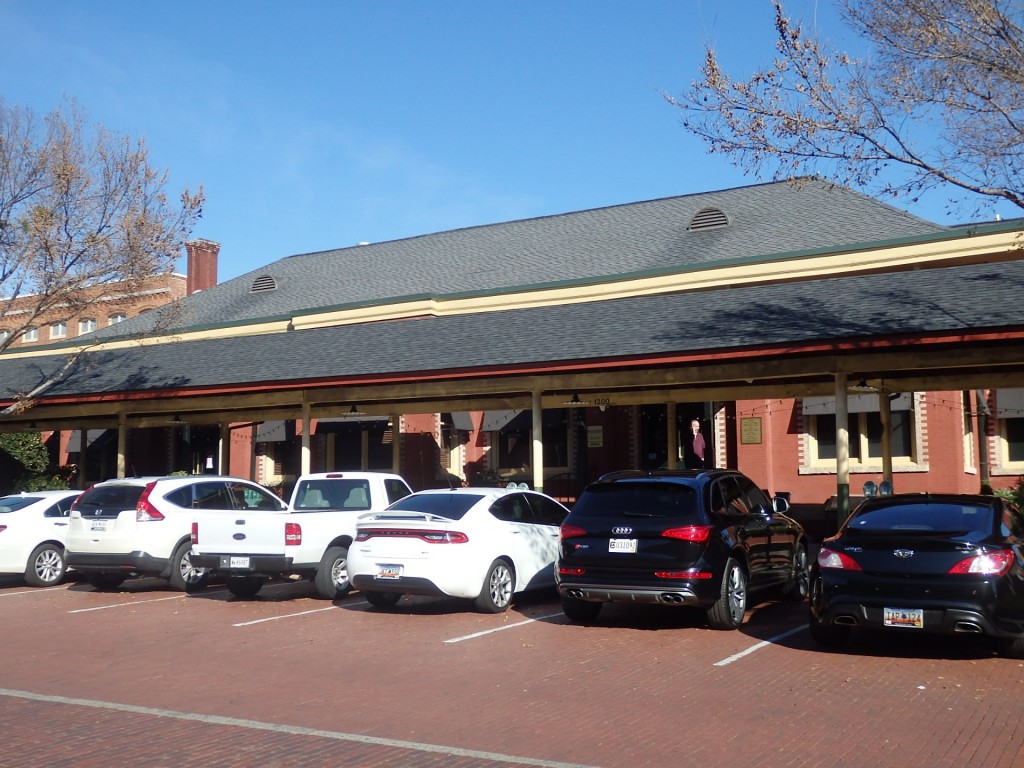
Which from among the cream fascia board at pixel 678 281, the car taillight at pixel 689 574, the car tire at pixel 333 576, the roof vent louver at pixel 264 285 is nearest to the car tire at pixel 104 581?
the car tire at pixel 333 576

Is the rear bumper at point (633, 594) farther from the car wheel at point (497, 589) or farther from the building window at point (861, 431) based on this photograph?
the building window at point (861, 431)

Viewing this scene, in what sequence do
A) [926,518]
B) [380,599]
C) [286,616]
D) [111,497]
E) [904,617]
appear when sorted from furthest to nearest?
[111,497] < [380,599] < [286,616] < [926,518] < [904,617]

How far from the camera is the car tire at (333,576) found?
48.4ft

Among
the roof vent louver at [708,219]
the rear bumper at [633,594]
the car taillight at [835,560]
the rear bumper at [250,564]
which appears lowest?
the rear bumper at [633,594]

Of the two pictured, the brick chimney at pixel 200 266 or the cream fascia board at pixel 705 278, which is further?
the brick chimney at pixel 200 266

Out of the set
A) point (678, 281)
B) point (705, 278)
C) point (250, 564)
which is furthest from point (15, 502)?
point (705, 278)

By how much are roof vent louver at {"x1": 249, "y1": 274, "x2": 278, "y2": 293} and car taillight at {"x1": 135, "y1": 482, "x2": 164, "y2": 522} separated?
21889mm

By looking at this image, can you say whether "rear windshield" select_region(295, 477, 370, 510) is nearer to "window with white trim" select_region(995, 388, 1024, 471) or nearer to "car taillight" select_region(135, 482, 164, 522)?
"car taillight" select_region(135, 482, 164, 522)

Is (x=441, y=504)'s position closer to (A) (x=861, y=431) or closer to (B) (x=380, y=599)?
(B) (x=380, y=599)

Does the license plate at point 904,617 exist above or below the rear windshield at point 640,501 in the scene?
below

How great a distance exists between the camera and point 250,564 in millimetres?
14555

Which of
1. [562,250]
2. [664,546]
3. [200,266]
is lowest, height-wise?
[664,546]

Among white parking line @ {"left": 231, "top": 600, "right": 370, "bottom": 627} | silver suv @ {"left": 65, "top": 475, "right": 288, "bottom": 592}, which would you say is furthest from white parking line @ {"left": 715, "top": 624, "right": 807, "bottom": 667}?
silver suv @ {"left": 65, "top": 475, "right": 288, "bottom": 592}

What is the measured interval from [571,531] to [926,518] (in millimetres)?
3751
